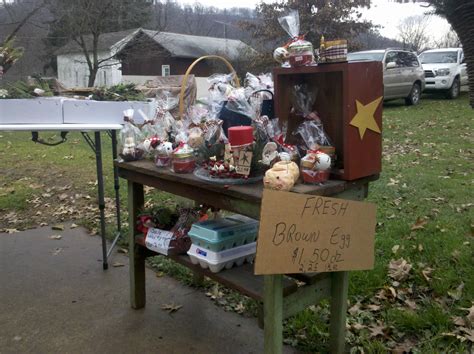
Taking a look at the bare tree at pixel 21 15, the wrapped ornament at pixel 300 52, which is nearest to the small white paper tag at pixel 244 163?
the wrapped ornament at pixel 300 52

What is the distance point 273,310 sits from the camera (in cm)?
186

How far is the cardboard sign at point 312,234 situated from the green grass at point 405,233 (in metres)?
0.67

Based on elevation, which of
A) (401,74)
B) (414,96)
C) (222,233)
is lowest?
(222,233)

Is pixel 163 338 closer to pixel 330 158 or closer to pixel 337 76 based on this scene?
Result: pixel 330 158

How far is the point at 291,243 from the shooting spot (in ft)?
5.84

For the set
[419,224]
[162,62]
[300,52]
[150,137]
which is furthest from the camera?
[162,62]

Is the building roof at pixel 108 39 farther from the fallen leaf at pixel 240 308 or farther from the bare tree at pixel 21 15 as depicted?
the fallen leaf at pixel 240 308

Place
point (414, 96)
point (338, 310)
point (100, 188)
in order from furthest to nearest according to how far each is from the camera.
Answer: point (414, 96), point (100, 188), point (338, 310)

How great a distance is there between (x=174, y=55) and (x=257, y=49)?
964 centimetres

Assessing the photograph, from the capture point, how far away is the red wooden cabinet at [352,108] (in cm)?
187

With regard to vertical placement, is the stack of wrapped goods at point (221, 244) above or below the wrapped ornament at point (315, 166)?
below

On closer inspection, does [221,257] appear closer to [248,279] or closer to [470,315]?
[248,279]

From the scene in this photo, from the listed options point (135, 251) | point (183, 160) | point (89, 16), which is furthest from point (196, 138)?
point (89, 16)

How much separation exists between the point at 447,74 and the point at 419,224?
11426 mm
